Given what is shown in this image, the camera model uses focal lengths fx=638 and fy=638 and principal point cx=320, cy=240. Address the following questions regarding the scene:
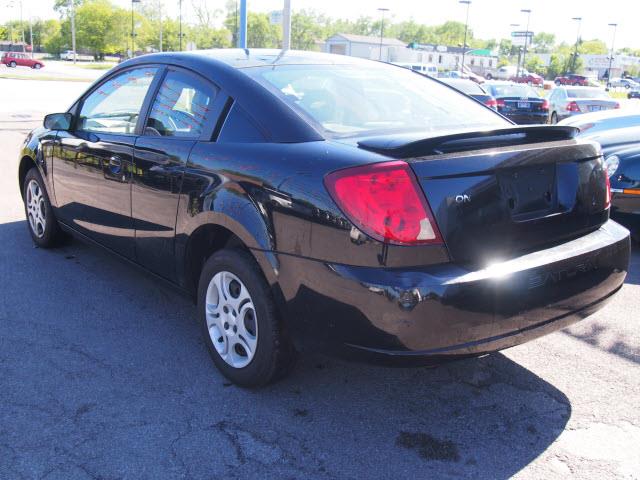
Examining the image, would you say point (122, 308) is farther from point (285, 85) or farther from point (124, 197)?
point (285, 85)

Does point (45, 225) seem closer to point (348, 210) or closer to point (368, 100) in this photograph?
point (368, 100)

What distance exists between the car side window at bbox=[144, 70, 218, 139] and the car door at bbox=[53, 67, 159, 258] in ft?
0.57

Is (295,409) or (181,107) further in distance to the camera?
(181,107)

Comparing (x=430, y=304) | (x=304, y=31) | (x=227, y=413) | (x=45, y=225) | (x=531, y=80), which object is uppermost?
(x=304, y=31)

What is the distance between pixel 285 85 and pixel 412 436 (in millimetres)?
1846

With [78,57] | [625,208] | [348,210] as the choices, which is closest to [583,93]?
[625,208]

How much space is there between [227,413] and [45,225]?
312 cm

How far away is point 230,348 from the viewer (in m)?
3.27

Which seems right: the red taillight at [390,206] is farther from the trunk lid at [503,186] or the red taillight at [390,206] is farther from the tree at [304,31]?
the tree at [304,31]

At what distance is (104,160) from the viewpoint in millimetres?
4078

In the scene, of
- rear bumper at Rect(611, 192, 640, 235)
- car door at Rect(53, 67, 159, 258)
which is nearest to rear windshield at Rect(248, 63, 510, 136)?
car door at Rect(53, 67, 159, 258)

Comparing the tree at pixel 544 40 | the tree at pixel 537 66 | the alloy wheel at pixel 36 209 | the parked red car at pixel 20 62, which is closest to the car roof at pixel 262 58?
the alloy wheel at pixel 36 209

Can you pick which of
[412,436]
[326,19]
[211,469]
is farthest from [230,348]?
[326,19]

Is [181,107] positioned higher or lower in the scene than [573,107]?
higher
